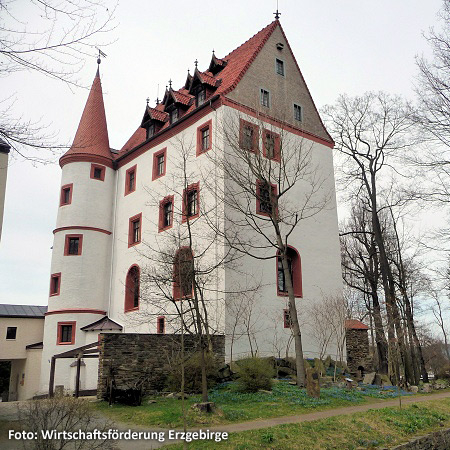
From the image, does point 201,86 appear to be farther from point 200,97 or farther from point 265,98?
point 265,98

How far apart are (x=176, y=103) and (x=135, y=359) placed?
1517 cm

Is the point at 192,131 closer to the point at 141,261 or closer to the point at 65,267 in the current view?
the point at 141,261

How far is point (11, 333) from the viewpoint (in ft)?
108

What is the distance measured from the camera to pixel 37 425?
7129 millimetres

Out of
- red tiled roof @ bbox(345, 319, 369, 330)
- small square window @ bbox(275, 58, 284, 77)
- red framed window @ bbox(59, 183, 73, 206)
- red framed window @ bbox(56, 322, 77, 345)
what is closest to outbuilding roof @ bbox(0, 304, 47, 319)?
red framed window @ bbox(56, 322, 77, 345)

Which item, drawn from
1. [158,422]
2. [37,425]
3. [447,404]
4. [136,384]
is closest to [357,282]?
[447,404]

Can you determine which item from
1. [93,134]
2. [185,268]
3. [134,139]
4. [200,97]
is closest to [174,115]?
[200,97]

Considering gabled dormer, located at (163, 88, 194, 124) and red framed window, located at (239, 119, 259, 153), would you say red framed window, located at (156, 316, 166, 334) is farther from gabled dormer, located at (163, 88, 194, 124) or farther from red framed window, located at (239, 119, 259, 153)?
gabled dormer, located at (163, 88, 194, 124)

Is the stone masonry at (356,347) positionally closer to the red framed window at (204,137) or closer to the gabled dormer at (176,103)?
the red framed window at (204,137)

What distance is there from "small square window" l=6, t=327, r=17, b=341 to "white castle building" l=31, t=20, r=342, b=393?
25.0ft

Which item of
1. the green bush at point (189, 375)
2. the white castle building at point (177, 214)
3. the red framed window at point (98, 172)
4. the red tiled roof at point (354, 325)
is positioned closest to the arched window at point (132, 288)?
the white castle building at point (177, 214)

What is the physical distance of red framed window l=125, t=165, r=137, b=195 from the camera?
1141 inches

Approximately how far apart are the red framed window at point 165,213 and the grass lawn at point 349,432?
48.5 feet

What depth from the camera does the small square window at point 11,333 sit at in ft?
108
